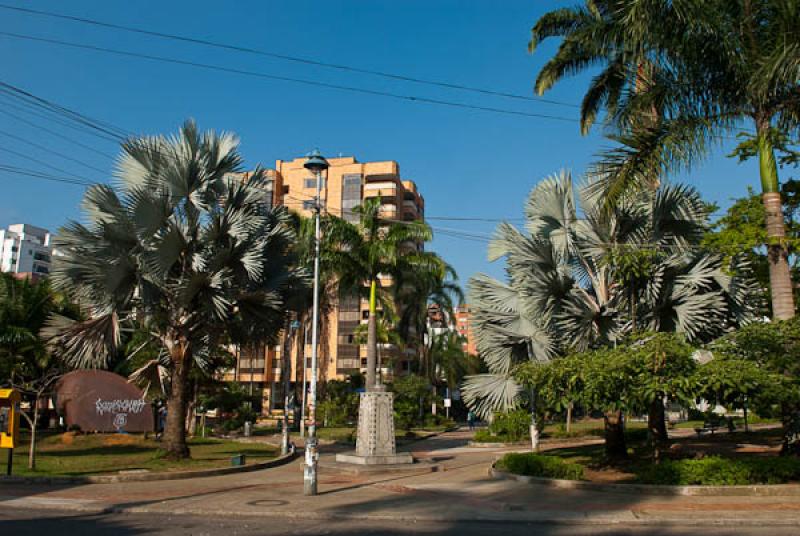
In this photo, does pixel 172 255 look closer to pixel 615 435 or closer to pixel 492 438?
pixel 615 435

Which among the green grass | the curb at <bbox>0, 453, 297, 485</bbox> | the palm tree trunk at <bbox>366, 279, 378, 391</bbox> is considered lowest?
the curb at <bbox>0, 453, 297, 485</bbox>

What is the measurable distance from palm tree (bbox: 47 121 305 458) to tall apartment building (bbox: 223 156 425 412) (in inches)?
1969

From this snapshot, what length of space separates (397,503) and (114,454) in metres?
14.3

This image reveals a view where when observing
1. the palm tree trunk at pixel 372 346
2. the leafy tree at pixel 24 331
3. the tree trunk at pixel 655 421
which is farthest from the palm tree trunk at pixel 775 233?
the leafy tree at pixel 24 331

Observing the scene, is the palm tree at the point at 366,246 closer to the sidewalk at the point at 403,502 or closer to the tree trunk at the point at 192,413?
the tree trunk at the point at 192,413

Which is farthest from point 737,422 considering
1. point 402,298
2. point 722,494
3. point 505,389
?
point 722,494

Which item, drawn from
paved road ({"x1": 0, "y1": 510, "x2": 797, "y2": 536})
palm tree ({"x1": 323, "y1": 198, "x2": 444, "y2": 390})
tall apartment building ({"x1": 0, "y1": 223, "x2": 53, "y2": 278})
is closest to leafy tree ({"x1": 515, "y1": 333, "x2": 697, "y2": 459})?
paved road ({"x1": 0, "y1": 510, "x2": 797, "y2": 536})

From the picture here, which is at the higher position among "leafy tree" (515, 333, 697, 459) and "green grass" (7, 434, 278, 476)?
"leafy tree" (515, 333, 697, 459)

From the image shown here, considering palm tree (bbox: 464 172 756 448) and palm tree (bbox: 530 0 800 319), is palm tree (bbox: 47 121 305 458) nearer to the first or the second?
palm tree (bbox: 464 172 756 448)

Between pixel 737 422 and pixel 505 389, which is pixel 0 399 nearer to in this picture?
pixel 505 389

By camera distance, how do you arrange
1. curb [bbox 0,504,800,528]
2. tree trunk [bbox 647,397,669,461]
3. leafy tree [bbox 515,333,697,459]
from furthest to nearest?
tree trunk [bbox 647,397,669,461] → leafy tree [bbox 515,333,697,459] → curb [bbox 0,504,800,528]

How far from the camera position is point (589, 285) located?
2078 cm

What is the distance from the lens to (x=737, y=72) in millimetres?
15836

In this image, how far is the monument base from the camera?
68.6 feet
